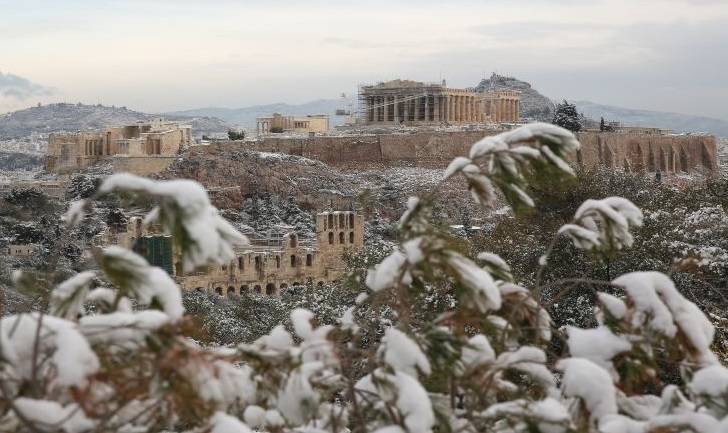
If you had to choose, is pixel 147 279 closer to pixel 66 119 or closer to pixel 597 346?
pixel 597 346

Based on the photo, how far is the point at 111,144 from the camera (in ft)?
166

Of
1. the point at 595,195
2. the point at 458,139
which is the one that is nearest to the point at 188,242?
the point at 595,195

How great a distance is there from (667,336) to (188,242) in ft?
5.43

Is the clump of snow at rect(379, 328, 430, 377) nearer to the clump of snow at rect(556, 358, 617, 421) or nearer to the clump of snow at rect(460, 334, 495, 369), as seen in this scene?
the clump of snow at rect(460, 334, 495, 369)

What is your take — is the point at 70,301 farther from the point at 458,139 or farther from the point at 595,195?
the point at 458,139

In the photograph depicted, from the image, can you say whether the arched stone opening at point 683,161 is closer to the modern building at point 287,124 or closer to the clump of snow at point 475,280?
the modern building at point 287,124

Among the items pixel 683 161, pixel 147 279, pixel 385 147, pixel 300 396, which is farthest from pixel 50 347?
pixel 683 161

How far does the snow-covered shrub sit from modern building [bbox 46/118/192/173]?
4112 centimetres

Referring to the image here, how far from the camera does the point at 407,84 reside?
58.9 meters

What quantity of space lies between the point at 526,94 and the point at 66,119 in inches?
2864

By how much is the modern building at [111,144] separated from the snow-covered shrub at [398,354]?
4112 centimetres

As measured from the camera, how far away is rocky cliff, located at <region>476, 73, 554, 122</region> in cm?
8994

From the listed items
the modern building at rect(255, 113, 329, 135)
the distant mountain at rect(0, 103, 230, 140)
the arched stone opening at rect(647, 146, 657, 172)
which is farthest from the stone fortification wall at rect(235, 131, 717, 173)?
the distant mountain at rect(0, 103, 230, 140)

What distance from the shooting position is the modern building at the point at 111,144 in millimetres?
45281
